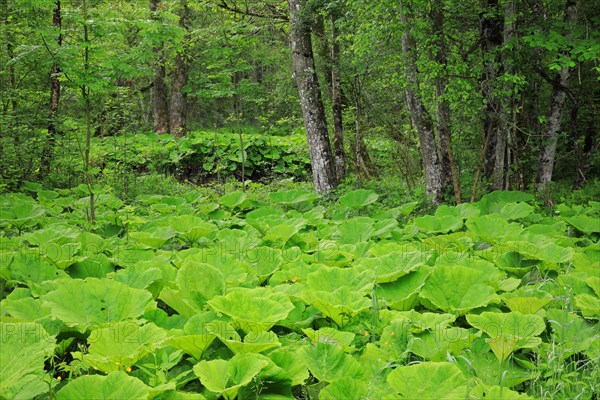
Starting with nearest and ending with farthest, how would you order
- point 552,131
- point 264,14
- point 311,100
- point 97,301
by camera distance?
point 97,301 → point 552,131 → point 311,100 → point 264,14

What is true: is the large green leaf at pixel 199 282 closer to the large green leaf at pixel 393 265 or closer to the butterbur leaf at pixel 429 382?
the large green leaf at pixel 393 265

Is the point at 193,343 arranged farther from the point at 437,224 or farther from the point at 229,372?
the point at 437,224

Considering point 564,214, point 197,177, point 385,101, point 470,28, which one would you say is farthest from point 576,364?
point 197,177

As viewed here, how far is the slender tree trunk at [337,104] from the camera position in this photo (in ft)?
26.2

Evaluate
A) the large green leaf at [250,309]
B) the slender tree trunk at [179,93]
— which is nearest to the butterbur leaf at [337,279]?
the large green leaf at [250,309]

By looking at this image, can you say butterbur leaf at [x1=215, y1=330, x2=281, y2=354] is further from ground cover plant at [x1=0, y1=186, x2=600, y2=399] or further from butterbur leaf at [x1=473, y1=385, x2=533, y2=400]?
butterbur leaf at [x1=473, y1=385, x2=533, y2=400]

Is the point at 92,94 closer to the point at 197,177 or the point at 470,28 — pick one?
the point at 470,28

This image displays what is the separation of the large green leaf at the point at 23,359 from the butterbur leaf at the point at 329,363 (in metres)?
0.77

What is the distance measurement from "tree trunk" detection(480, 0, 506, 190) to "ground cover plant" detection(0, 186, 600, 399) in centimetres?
331

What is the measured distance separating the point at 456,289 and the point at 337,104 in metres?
6.43

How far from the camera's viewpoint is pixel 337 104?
27.0 ft

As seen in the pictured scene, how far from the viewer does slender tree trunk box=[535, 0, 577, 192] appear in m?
6.05

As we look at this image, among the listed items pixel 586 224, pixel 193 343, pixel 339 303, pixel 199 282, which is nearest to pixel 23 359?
pixel 193 343

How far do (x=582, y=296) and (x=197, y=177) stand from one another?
1033 cm
